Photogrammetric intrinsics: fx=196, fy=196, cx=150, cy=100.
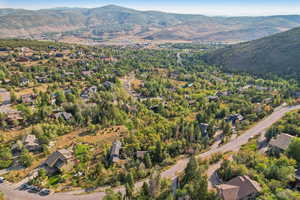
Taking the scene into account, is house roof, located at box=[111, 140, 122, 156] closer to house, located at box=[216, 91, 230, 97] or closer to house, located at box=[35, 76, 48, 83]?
house, located at box=[216, 91, 230, 97]

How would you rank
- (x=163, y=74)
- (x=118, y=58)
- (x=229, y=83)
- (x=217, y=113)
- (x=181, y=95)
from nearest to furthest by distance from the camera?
(x=217, y=113) < (x=181, y=95) < (x=229, y=83) < (x=163, y=74) < (x=118, y=58)

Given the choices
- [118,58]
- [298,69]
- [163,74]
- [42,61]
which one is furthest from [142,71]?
[298,69]

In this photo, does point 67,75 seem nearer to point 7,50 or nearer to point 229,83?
point 7,50

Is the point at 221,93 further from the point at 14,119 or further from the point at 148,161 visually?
the point at 14,119

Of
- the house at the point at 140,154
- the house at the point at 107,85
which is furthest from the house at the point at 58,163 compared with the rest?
the house at the point at 107,85

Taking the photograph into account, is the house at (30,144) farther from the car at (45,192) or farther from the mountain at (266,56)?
the mountain at (266,56)

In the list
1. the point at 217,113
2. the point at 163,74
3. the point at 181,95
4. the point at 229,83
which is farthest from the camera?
the point at 163,74
